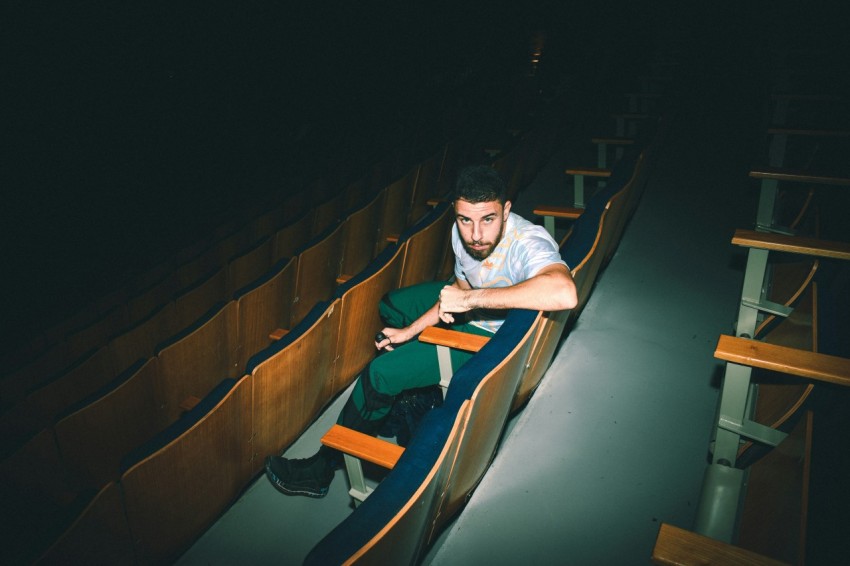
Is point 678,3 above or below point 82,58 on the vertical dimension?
above

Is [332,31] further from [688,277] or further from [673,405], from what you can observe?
[673,405]

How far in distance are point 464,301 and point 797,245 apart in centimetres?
26

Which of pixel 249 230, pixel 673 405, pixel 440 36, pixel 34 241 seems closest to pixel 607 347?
pixel 673 405

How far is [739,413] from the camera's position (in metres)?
0.33

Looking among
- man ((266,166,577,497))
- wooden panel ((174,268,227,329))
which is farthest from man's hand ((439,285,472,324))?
wooden panel ((174,268,227,329))

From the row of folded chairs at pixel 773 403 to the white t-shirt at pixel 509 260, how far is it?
0.14 m

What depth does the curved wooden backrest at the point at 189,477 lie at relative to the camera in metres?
0.29

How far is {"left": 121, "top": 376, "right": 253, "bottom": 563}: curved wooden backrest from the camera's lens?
29 centimetres

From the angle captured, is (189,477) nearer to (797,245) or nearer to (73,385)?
(73,385)

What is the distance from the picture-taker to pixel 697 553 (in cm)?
23

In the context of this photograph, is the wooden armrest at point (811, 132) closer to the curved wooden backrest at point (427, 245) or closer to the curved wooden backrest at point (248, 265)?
the curved wooden backrest at point (427, 245)

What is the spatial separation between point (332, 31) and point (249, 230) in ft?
3.24

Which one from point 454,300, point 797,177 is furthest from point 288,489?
point 797,177

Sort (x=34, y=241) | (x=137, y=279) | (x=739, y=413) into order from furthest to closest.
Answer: (x=34, y=241), (x=137, y=279), (x=739, y=413)
